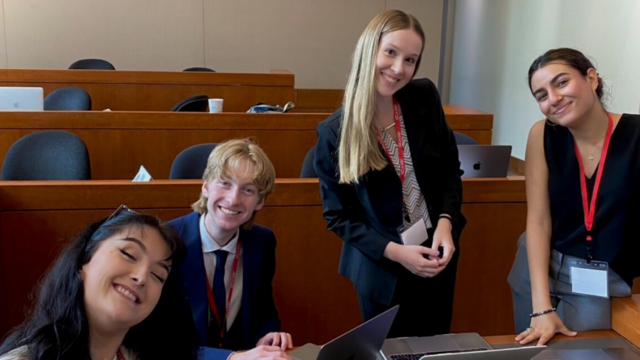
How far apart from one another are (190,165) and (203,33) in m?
5.40

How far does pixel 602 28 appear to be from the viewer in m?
4.71

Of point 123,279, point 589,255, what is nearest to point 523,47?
point 589,255

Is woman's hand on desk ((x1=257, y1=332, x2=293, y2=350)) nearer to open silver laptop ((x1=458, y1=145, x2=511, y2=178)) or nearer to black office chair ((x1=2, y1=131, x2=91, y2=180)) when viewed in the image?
open silver laptop ((x1=458, y1=145, x2=511, y2=178))

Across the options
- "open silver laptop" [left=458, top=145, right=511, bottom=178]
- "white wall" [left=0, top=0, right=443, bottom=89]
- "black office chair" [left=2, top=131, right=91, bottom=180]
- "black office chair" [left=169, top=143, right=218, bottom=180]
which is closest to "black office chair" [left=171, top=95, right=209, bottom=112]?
"black office chair" [left=2, top=131, right=91, bottom=180]

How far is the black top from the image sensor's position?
1396 millimetres

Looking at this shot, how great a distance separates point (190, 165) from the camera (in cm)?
269

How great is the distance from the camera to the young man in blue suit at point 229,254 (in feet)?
5.19

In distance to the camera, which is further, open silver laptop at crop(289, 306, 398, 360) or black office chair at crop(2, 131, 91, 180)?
black office chair at crop(2, 131, 91, 180)

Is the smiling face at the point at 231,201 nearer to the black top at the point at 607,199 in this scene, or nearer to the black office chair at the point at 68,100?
the black top at the point at 607,199

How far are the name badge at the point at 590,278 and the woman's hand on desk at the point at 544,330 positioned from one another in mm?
98

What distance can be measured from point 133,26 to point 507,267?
652 cm

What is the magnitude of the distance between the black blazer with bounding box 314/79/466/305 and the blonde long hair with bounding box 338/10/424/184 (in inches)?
1.8

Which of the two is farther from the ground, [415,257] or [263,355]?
[415,257]

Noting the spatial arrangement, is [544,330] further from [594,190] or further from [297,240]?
[297,240]
